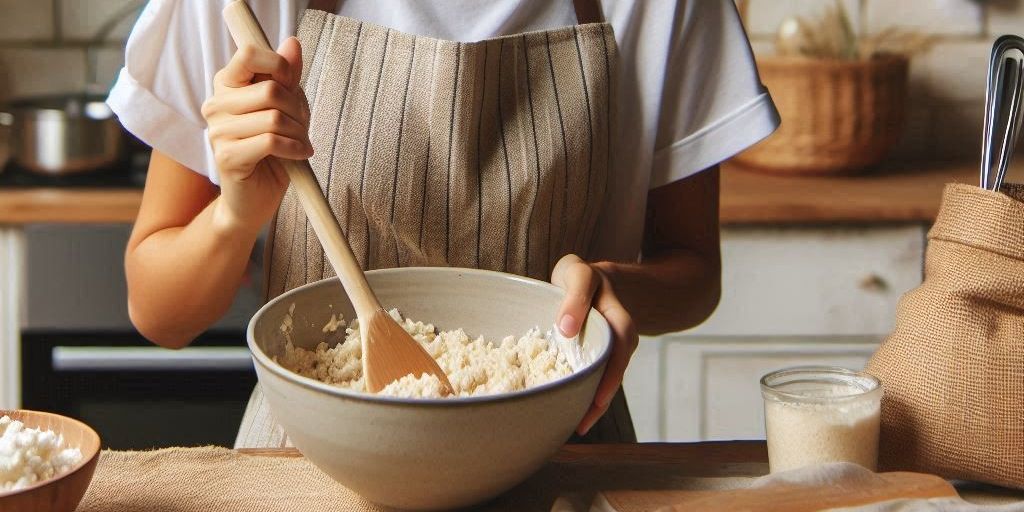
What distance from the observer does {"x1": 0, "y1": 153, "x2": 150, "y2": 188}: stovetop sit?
2.06 m

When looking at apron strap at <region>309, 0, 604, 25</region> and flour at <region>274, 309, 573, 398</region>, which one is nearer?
flour at <region>274, 309, 573, 398</region>

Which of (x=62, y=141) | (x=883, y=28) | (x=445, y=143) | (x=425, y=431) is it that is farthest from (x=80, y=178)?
(x=883, y=28)

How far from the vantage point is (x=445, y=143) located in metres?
1.11

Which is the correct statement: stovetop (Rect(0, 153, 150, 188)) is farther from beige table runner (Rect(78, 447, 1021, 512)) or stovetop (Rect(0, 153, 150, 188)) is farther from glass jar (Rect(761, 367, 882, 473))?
glass jar (Rect(761, 367, 882, 473))

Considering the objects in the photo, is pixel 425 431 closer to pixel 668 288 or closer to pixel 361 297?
pixel 361 297

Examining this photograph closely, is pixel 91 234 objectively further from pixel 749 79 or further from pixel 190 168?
pixel 749 79

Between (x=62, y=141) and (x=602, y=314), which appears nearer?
(x=602, y=314)

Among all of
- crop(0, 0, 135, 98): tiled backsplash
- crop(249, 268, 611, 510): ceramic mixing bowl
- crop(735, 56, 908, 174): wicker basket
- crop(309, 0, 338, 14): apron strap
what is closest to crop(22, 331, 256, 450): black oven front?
crop(0, 0, 135, 98): tiled backsplash

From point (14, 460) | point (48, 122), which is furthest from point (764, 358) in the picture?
point (14, 460)

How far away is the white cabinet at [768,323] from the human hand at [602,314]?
1183mm

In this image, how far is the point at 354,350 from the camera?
2.99 feet

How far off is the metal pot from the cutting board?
1586mm

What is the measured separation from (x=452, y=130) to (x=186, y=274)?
29 cm

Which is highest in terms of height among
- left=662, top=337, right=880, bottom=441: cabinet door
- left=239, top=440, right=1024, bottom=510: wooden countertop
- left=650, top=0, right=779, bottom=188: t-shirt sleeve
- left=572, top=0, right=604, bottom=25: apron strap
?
left=572, top=0, right=604, bottom=25: apron strap
